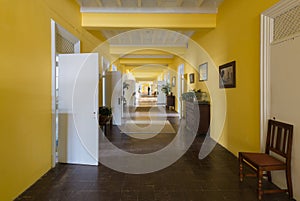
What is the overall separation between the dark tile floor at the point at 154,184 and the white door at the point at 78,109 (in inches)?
9.3

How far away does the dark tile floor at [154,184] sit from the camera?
261 centimetres

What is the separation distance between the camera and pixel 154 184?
2.98 meters

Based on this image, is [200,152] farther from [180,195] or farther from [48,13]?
[48,13]

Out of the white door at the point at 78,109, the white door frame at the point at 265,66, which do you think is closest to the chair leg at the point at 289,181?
the white door frame at the point at 265,66

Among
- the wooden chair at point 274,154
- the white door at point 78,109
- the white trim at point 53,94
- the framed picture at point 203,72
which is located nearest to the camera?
the wooden chair at point 274,154

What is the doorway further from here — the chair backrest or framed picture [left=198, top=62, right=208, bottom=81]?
framed picture [left=198, top=62, right=208, bottom=81]

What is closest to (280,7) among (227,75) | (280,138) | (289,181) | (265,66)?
(265,66)

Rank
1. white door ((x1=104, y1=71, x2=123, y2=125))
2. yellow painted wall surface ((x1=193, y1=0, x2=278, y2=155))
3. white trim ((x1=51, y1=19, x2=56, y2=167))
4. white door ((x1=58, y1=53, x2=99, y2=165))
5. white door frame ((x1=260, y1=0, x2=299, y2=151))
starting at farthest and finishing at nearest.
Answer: white door ((x1=104, y1=71, x2=123, y2=125))
white door ((x1=58, y1=53, x2=99, y2=165))
white trim ((x1=51, y1=19, x2=56, y2=167))
yellow painted wall surface ((x1=193, y1=0, x2=278, y2=155))
white door frame ((x1=260, y1=0, x2=299, y2=151))

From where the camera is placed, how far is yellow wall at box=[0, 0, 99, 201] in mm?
2373

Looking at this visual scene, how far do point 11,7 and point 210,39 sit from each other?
4556mm

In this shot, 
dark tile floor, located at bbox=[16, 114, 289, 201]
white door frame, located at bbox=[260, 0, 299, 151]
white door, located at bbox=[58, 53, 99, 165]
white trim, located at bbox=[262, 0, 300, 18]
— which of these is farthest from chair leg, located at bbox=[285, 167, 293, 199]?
white door, located at bbox=[58, 53, 99, 165]

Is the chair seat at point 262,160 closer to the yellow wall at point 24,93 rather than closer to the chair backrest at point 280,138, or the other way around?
the chair backrest at point 280,138

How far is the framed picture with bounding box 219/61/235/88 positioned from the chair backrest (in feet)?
4.80

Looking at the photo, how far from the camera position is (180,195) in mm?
2660
